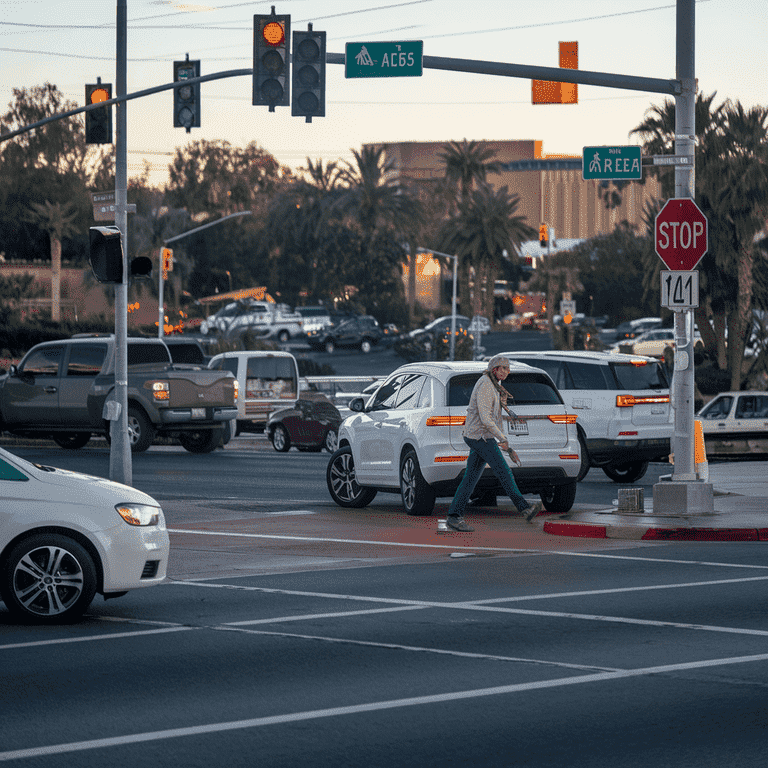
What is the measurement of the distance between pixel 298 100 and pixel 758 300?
1595 inches

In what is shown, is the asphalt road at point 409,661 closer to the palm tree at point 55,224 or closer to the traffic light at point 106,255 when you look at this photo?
the traffic light at point 106,255

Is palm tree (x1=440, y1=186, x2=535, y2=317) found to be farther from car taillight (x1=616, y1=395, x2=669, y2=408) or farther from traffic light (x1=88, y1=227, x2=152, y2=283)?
traffic light (x1=88, y1=227, x2=152, y2=283)

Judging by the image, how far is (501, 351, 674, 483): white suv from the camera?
20922 millimetres

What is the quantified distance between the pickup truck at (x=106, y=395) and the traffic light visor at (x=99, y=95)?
5546 mm

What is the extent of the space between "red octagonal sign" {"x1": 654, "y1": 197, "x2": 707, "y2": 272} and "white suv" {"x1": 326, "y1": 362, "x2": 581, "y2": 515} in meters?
2.18

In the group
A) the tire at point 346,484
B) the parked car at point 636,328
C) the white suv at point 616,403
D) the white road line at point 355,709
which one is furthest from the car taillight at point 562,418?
the parked car at point 636,328

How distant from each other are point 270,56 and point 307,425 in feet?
36.1

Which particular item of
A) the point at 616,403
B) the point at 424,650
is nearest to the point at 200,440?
the point at 616,403

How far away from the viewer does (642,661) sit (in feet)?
27.4

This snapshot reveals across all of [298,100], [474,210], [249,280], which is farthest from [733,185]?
[249,280]

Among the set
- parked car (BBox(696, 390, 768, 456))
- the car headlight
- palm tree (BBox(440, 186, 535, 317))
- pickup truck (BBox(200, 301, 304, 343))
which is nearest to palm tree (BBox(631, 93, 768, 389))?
parked car (BBox(696, 390, 768, 456))

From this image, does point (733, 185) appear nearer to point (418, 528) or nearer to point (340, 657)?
point (418, 528)

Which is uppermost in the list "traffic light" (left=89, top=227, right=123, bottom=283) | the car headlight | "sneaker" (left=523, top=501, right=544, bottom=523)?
"traffic light" (left=89, top=227, right=123, bottom=283)

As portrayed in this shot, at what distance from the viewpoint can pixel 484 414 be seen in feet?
49.5
